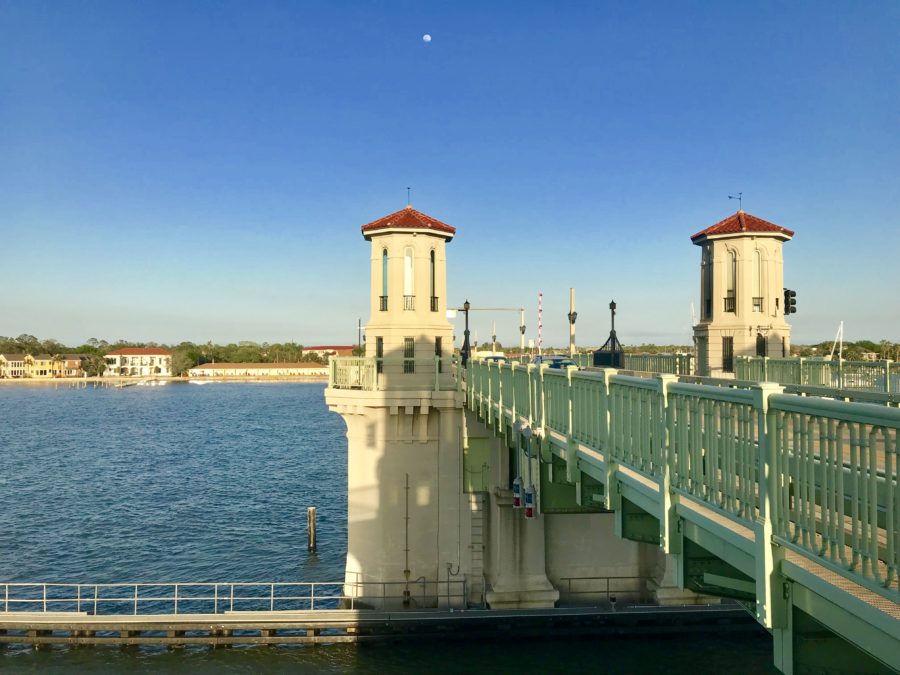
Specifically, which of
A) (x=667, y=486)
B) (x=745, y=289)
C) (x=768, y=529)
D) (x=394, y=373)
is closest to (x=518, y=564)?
(x=394, y=373)

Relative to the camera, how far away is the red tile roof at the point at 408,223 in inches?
A: 890

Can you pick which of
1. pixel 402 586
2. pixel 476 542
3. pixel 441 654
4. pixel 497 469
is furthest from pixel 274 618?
pixel 497 469

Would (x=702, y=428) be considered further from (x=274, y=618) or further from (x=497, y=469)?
(x=274, y=618)

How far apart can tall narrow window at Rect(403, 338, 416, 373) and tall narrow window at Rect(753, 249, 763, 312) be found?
44.9 ft

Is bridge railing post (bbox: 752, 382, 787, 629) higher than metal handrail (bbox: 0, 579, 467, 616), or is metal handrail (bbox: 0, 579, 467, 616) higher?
bridge railing post (bbox: 752, 382, 787, 629)

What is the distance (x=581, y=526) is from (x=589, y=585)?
2.16 meters

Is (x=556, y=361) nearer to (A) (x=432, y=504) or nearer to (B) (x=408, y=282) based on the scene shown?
(B) (x=408, y=282)

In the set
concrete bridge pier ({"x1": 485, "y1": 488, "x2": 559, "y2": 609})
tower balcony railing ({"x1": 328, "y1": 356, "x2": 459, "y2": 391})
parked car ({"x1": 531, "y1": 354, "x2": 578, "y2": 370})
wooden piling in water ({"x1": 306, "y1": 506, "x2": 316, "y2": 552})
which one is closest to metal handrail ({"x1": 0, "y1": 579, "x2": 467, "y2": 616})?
concrete bridge pier ({"x1": 485, "y1": 488, "x2": 559, "y2": 609})

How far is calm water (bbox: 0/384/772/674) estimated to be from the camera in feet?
67.5

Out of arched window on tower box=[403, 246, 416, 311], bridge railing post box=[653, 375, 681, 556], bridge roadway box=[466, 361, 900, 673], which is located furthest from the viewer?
arched window on tower box=[403, 246, 416, 311]

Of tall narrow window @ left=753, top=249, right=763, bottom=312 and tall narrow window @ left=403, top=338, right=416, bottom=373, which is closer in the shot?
tall narrow window @ left=403, top=338, right=416, bottom=373

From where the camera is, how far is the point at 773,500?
493cm

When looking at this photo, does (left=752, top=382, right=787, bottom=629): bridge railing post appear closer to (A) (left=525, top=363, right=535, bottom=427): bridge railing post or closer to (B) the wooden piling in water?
(A) (left=525, top=363, right=535, bottom=427): bridge railing post

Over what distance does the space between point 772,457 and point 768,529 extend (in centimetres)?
53
